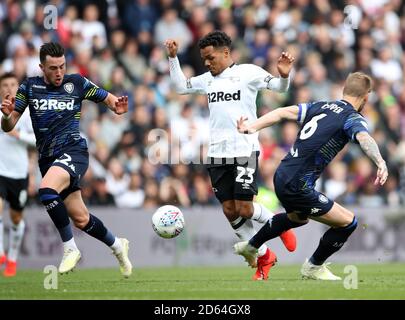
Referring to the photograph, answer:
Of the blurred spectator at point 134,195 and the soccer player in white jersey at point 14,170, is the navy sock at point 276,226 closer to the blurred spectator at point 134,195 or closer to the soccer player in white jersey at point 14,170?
the soccer player in white jersey at point 14,170

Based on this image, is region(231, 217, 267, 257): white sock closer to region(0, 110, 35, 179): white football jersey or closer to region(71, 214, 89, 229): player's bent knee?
region(71, 214, 89, 229): player's bent knee

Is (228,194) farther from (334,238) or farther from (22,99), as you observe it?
(22,99)

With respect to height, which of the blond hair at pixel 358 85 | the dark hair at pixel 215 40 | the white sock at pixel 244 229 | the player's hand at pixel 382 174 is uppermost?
the dark hair at pixel 215 40

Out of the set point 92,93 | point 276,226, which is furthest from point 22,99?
point 276,226

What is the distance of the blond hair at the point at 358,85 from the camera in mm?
11344

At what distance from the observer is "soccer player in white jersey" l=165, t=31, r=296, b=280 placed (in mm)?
12508

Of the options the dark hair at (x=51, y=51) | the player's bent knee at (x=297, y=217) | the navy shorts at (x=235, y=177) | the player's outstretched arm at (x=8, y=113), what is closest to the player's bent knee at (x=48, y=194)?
the player's outstretched arm at (x=8, y=113)

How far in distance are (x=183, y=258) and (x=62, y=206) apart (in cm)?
642

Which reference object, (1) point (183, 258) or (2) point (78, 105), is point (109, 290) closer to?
(2) point (78, 105)

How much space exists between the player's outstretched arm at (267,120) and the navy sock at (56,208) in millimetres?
2372

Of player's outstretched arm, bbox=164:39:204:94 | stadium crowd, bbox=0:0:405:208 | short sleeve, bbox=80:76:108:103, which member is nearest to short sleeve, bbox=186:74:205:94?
player's outstretched arm, bbox=164:39:204:94

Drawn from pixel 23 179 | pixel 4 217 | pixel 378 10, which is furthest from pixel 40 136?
pixel 378 10

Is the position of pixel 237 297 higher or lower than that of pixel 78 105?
lower

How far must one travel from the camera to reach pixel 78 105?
1247 cm
